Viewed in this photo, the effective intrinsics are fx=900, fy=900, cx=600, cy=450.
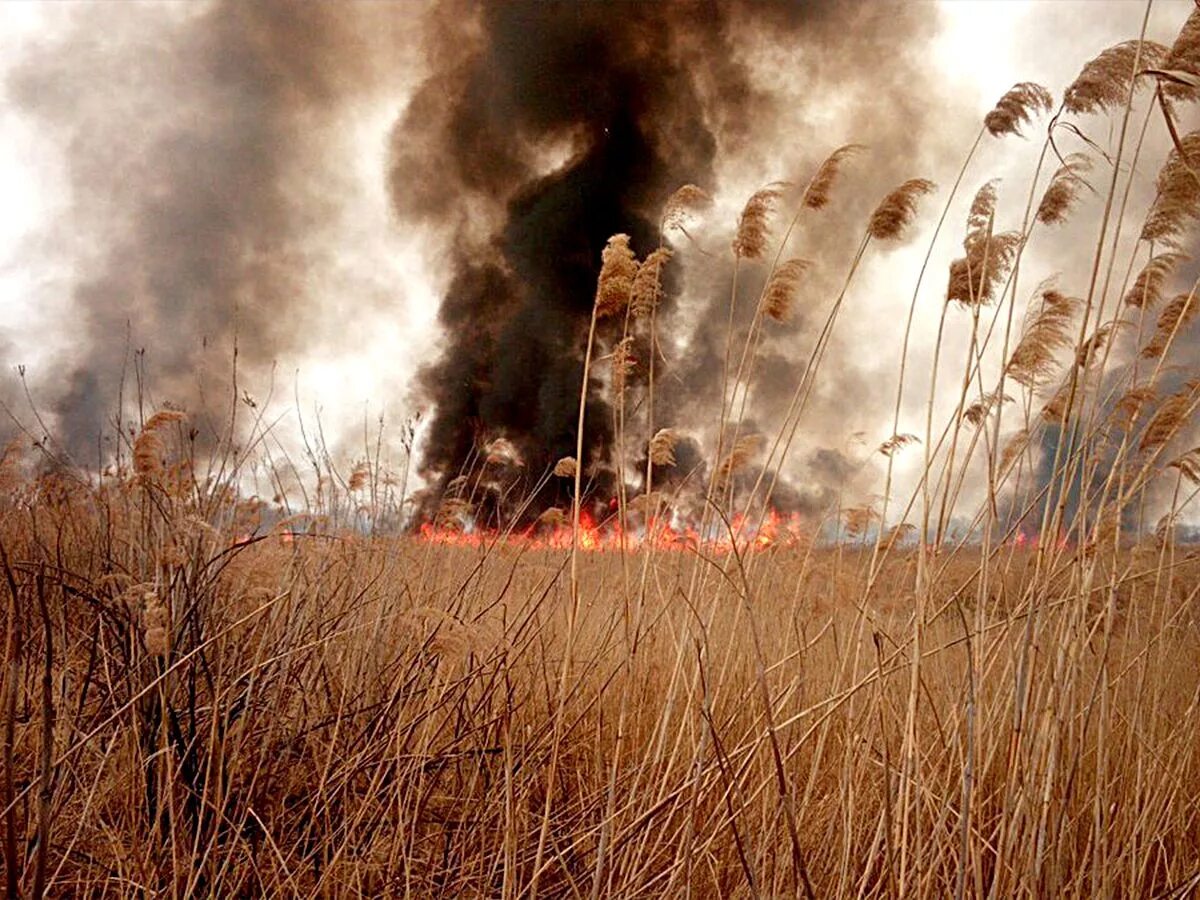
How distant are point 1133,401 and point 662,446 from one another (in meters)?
1.36

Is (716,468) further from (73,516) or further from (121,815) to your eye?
(73,516)

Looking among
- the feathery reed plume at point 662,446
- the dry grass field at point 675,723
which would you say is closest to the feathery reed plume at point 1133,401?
the dry grass field at point 675,723

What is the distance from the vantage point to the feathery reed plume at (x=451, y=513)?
12.8 ft

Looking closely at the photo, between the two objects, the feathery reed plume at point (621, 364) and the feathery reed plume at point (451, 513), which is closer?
the feathery reed plume at point (621, 364)

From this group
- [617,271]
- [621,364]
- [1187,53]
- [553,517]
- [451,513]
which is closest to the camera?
[1187,53]

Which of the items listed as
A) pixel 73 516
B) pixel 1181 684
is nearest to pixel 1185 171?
pixel 1181 684

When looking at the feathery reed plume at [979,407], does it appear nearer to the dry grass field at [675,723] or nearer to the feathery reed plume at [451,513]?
the dry grass field at [675,723]

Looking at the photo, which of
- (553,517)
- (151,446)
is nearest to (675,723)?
(553,517)

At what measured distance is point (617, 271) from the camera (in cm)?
244

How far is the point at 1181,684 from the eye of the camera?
4.63 meters

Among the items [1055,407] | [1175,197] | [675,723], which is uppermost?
[1175,197]

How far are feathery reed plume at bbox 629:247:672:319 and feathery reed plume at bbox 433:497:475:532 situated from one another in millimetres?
1527

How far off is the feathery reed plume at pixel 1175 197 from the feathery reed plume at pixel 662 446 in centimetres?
137

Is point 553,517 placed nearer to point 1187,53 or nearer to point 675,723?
point 675,723
